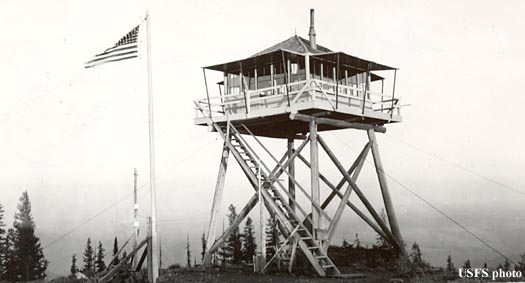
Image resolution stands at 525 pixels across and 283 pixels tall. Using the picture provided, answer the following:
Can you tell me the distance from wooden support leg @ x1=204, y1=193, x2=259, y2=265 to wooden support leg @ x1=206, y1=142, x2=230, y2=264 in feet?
0.79

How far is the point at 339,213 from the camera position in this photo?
28.0 meters

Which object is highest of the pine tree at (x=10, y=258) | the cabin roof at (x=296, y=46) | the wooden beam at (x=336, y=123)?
the cabin roof at (x=296, y=46)

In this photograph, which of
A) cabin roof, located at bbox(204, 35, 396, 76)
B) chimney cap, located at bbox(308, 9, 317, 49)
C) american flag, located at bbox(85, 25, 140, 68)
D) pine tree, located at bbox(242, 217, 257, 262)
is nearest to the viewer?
american flag, located at bbox(85, 25, 140, 68)

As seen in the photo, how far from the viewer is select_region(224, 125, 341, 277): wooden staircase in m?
25.3

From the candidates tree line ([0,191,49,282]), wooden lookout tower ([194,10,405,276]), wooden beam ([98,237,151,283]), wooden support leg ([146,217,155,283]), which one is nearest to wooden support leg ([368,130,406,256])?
wooden lookout tower ([194,10,405,276])

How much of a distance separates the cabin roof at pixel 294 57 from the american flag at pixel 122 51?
5441mm

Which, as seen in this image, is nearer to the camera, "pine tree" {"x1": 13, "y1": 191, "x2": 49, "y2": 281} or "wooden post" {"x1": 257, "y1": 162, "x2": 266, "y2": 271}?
"wooden post" {"x1": 257, "y1": 162, "x2": 266, "y2": 271}

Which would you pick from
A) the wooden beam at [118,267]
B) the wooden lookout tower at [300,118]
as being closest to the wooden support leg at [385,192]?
the wooden lookout tower at [300,118]

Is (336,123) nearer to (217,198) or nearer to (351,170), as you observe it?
(351,170)

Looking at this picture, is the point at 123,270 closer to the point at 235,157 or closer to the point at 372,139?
the point at 235,157

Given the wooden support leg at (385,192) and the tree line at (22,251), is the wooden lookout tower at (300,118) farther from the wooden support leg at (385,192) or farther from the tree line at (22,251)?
the tree line at (22,251)

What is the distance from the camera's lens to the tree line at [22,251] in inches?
2874

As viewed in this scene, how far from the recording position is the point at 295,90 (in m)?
27.7

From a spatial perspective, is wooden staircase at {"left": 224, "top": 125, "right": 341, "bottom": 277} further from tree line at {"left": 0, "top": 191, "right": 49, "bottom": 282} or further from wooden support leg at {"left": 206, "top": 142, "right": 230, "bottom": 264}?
tree line at {"left": 0, "top": 191, "right": 49, "bottom": 282}
